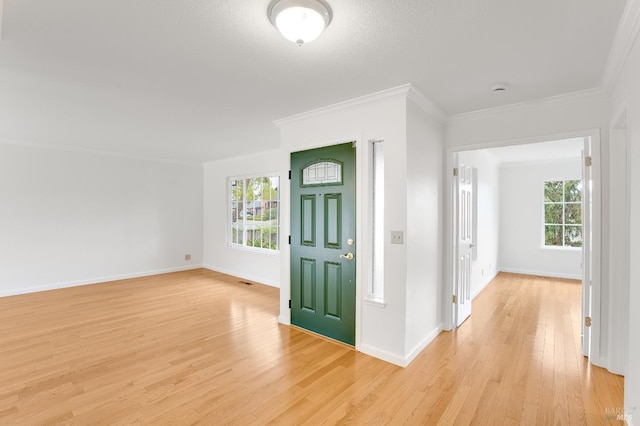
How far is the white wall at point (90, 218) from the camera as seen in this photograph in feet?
16.0

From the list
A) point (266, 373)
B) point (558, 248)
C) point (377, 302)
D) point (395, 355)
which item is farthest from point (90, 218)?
point (558, 248)

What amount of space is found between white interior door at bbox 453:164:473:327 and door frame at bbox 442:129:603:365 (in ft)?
0.38

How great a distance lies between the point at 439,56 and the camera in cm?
215

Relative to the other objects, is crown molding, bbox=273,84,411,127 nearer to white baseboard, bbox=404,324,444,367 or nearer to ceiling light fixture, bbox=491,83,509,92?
ceiling light fixture, bbox=491,83,509,92

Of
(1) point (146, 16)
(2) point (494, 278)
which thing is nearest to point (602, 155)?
(1) point (146, 16)

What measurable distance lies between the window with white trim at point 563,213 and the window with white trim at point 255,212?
19.4 feet

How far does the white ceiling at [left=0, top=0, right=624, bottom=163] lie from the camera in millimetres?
1666

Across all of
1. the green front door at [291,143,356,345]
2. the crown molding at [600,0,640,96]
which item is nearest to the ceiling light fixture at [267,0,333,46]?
the green front door at [291,143,356,345]

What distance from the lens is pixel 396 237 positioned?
9.25ft

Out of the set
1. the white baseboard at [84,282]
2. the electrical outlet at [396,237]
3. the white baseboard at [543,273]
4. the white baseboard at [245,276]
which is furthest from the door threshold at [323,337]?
the white baseboard at [543,273]

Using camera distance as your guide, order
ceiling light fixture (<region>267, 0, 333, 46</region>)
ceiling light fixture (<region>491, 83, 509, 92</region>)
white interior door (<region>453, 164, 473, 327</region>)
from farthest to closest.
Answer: white interior door (<region>453, 164, 473, 327</region>)
ceiling light fixture (<region>491, 83, 509, 92</region>)
ceiling light fixture (<region>267, 0, 333, 46</region>)

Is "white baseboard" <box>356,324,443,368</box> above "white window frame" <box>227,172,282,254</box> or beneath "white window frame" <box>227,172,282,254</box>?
beneath

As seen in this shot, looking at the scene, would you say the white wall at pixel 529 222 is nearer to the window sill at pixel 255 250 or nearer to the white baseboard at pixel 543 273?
the white baseboard at pixel 543 273

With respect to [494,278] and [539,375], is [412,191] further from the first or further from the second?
[494,278]
